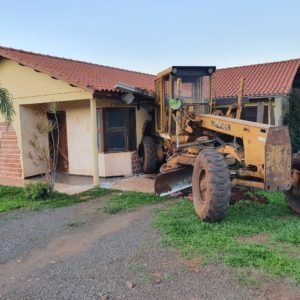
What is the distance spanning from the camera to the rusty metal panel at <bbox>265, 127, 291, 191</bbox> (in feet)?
18.2


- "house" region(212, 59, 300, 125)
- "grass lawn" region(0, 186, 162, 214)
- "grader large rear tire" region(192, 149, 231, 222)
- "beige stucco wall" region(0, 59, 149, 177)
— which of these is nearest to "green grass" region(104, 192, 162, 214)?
"grass lawn" region(0, 186, 162, 214)

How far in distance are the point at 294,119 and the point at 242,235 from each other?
9667mm

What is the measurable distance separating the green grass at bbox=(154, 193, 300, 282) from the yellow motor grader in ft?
1.11

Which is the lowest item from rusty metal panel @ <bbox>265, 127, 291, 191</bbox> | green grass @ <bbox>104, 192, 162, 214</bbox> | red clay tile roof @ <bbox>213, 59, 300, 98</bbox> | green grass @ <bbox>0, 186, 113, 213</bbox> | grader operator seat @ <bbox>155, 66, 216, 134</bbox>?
green grass @ <bbox>0, 186, 113, 213</bbox>

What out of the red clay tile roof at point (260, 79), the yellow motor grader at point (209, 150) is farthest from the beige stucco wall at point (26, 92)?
the red clay tile roof at point (260, 79)

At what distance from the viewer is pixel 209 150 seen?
247 inches

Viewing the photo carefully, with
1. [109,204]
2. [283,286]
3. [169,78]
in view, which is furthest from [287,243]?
[169,78]

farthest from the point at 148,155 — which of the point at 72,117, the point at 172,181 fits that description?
the point at 72,117

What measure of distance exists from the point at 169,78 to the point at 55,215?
402cm

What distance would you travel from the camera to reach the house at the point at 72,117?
1007cm

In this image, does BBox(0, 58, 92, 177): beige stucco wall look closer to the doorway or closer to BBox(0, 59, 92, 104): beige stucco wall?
BBox(0, 59, 92, 104): beige stucco wall

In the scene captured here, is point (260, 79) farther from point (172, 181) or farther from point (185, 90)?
point (172, 181)

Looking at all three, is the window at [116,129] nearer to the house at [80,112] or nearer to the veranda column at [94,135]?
the house at [80,112]

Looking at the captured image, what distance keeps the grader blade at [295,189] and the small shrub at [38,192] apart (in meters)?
5.63
